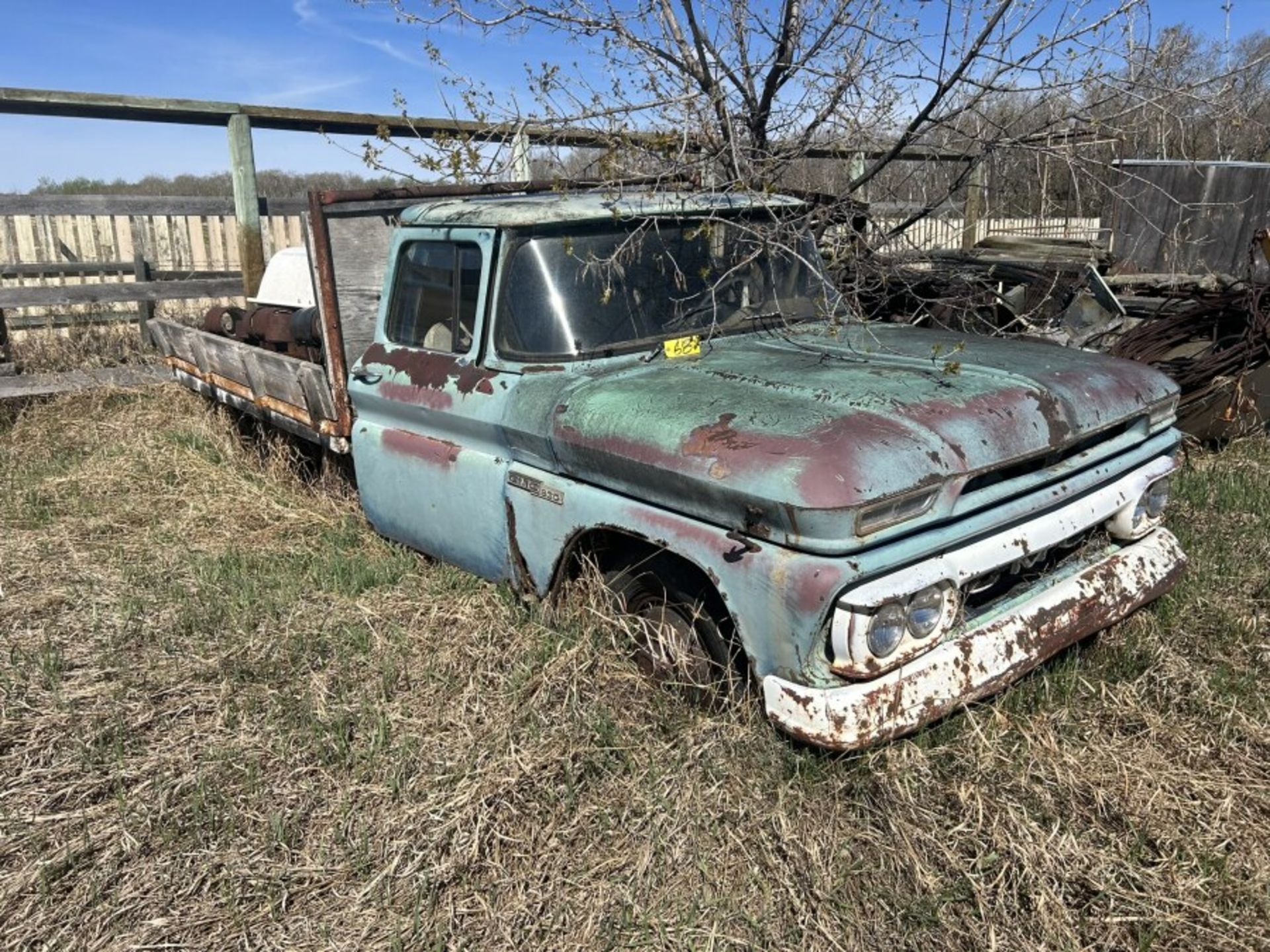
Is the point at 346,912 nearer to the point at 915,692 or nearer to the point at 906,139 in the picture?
the point at 915,692

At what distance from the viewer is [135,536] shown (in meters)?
4.90

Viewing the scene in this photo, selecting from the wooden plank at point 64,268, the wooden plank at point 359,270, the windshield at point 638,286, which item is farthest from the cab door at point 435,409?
the wooden plank at point 64,268

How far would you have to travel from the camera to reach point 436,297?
12.5 feet

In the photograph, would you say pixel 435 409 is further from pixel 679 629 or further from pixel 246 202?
pixel 246 202

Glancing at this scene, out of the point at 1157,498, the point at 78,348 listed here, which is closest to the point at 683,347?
the point at 1157,498

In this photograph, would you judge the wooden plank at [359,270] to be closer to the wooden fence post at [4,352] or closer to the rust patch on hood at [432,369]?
the rust patch on hood at [432,369]

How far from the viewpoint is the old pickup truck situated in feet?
8.13

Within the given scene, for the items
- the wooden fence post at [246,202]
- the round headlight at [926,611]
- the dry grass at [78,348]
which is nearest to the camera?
the round headlight at [926,611]

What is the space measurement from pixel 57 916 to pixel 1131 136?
17.1 ft

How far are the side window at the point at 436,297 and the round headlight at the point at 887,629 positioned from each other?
191cm

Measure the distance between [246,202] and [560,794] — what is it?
6097mm

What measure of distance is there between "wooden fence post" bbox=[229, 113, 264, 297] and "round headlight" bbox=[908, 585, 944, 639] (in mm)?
6174

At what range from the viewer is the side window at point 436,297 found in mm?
3629

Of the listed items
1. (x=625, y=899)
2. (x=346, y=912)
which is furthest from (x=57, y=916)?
(x=625, y=899)
